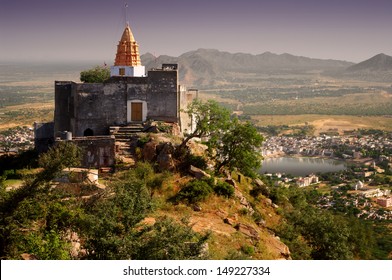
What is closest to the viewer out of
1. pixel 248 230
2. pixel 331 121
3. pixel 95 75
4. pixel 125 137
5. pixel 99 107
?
pixel 248 230

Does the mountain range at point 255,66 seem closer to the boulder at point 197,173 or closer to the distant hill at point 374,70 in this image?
the distant hill at point 374,70

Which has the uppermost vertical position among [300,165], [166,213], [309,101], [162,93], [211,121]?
[162,93]

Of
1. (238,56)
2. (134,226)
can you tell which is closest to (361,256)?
(134,226)

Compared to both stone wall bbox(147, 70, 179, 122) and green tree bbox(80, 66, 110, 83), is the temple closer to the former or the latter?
green tree bbox(80, 66, 110, 83)

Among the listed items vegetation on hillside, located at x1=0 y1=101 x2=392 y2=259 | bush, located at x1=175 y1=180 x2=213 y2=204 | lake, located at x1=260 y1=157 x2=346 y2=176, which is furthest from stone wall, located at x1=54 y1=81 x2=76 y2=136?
lake, located at x1=260 y1=157 x2=346 y2=176

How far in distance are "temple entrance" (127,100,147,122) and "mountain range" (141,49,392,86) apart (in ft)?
329

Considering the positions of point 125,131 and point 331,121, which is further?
point 331,121

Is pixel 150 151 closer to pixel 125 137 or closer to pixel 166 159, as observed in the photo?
pixel 166 159

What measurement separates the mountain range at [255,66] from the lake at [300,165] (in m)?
63.3

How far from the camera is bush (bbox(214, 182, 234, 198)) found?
1162 cm

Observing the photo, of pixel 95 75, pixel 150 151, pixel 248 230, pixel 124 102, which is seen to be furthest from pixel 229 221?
pixel 95 75

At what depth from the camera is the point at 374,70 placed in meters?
156

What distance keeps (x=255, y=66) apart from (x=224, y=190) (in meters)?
158

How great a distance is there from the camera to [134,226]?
271 inches
